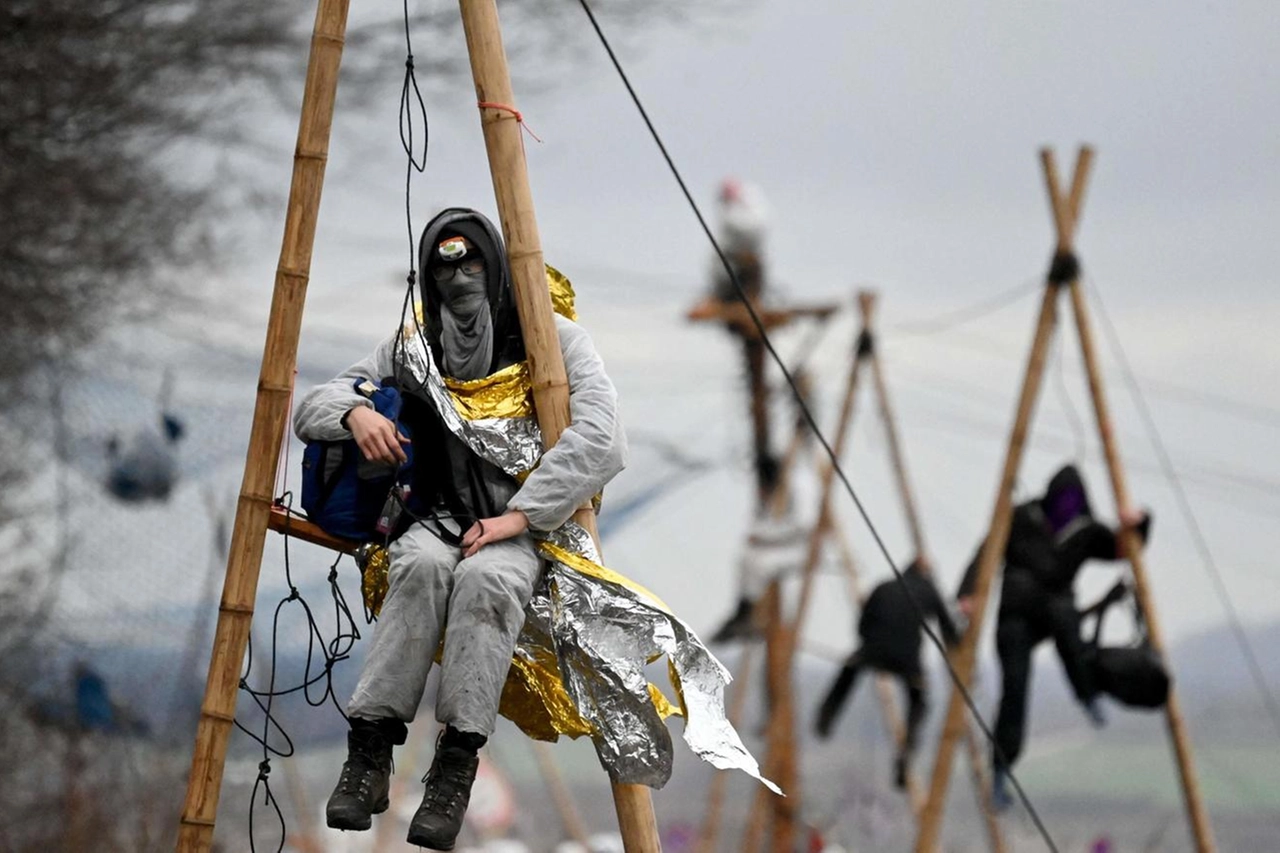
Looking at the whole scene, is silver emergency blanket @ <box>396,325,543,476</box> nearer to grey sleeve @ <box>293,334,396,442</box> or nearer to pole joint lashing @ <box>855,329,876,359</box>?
grey sleeve @ <box>293,334,396,442</box>

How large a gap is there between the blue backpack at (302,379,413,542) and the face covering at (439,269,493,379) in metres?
0.16

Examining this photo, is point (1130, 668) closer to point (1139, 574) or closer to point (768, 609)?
point (1139, 574)

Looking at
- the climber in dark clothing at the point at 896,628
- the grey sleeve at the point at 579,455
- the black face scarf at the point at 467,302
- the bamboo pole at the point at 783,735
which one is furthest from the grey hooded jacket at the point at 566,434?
the bamboo pole at the point at 783,735

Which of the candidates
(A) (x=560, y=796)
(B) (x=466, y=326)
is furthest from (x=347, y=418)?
(A) (x=560, y=796)

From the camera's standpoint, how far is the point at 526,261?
4.64 meters

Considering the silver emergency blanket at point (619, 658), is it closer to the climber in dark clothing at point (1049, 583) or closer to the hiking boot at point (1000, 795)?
the climber in dark clothing at point (1049, 583)

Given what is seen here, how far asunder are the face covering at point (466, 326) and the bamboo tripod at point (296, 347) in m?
0.09

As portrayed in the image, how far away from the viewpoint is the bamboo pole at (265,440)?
461 centimetres

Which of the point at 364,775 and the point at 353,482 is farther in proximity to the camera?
the point at 353,482

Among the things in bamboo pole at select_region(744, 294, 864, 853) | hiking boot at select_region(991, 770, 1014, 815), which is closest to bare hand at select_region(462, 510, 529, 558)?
hiking boot at select_region(991, 770, 1014, 815)

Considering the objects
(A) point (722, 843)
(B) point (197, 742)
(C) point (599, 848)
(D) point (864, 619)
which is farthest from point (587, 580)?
(A) point (722, 843)

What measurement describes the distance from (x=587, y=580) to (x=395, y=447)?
49cm

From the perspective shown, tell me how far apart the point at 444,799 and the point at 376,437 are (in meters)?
0.76

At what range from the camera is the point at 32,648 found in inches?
490
